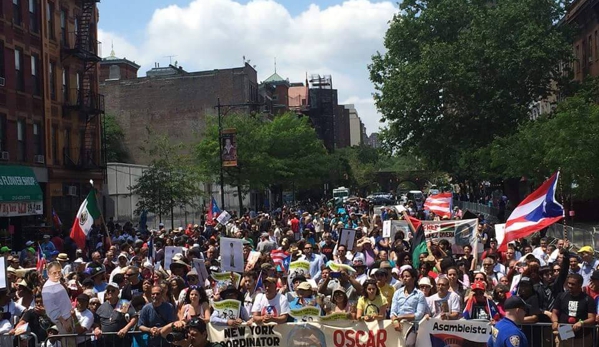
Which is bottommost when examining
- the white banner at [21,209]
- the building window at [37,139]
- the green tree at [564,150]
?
the white banner at [21,209]

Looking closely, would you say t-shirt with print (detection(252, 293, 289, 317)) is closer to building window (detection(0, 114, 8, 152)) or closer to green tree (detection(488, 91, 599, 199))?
green tree (detection(488, 91, 599, 199))

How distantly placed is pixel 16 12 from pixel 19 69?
2.26 metres

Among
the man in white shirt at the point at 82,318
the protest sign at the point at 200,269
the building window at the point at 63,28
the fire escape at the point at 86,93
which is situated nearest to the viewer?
the man in white shirt at the point at 82,318

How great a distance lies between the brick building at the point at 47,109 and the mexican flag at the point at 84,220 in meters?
10.0

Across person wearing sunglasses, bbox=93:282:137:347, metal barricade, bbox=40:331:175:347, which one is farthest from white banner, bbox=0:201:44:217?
metal barricade, bbox=40:331:175:347

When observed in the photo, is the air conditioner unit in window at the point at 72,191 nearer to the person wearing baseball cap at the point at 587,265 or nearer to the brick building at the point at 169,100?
the person wearing baseball cap at the point at 587,265

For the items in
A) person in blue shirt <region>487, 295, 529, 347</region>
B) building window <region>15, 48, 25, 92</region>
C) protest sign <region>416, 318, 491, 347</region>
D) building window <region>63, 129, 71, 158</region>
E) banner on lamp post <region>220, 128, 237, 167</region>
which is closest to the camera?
person in blue shirt <region>487, 295, 529, 347</region>

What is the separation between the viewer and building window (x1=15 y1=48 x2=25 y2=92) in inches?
1203

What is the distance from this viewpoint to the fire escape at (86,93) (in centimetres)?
3497

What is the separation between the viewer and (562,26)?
4538 centimetres

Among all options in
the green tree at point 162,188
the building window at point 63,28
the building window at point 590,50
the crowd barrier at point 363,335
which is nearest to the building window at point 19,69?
the building window at point 63,28

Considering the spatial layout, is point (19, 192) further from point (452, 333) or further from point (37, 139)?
point (452, 333)

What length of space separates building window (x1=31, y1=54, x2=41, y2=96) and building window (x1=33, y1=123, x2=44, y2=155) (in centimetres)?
139

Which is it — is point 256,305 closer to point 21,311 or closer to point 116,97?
point 21,311
